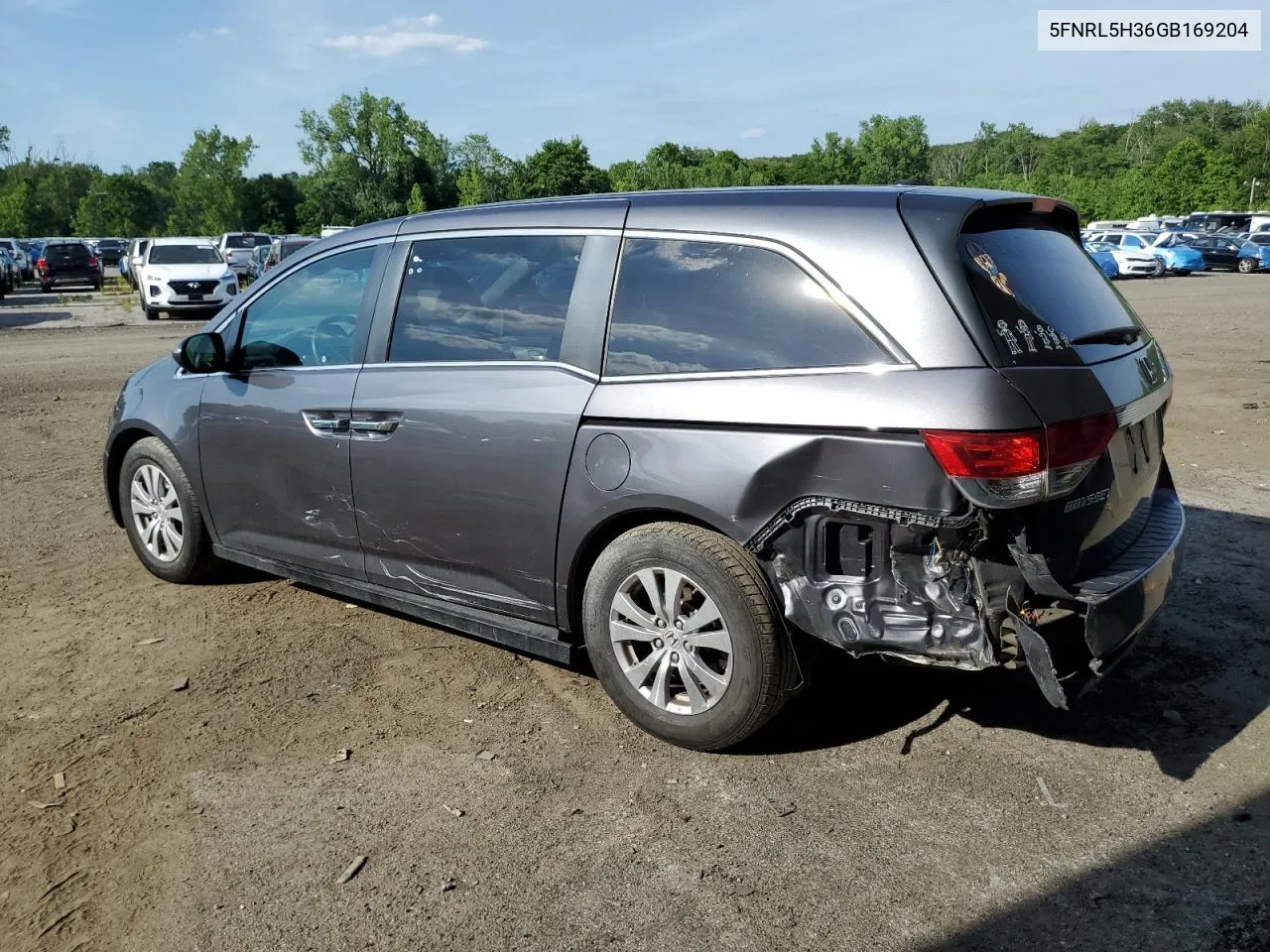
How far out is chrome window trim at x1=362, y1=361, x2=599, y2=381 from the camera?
3.96 meters

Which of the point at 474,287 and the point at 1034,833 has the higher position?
the point at 474,287

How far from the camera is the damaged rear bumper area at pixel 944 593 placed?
3.25 meters

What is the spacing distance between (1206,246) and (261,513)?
42426mm

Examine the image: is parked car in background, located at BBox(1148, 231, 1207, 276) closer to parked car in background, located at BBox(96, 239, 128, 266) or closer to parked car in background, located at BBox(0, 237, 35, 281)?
parked car in background, located at BBox(0, 237, 35, 281)

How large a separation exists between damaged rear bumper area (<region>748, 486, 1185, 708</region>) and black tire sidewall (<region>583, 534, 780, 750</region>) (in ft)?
0.55

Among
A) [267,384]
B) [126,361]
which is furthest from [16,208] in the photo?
[267,384]

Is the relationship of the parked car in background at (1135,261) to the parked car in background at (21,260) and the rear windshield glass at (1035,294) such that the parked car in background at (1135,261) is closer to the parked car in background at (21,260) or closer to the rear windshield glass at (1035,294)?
the rear windshield glass at (1035,294)

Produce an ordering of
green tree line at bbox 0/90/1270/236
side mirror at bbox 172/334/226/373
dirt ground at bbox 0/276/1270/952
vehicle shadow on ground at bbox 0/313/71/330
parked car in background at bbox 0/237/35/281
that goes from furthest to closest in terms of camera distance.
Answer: green tree line at bbox 0/90/1270/236
parked car in background at bbox 0/237/35/281
vehicle shadow on ground at bbox 0/313/71/330
side mirror at bbox 172/334/226/373
dirt ground at bbox 0/276/1270/952

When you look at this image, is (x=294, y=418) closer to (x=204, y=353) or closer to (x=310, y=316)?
(x=310, y=316)

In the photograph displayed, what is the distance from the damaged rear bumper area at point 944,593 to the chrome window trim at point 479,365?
940mm

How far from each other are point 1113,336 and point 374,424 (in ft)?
9.26

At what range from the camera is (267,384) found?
4984mm

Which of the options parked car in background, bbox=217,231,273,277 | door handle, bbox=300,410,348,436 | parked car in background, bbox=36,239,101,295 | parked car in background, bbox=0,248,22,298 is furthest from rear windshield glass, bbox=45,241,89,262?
door handle, bbox=300,410,348,436

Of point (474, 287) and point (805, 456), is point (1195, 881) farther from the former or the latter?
point (474, 287)
